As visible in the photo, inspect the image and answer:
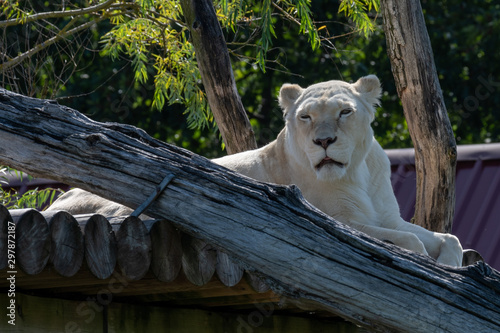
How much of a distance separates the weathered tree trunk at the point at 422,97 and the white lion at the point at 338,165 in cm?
32

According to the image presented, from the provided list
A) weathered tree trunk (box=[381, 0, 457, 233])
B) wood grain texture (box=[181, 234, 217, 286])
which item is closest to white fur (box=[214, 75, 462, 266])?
weathered tree trunk (box=[381, 0, 457, 233])

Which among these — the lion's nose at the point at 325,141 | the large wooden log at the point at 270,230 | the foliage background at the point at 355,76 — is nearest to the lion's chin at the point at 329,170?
the lion's nose at the point at 325,141

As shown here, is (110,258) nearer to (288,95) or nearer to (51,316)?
(51,316)

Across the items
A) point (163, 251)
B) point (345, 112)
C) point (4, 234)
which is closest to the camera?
point (4, 234)

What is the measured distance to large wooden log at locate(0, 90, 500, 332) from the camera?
3.42m

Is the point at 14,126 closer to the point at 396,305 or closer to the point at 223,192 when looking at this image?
the point at 223,192

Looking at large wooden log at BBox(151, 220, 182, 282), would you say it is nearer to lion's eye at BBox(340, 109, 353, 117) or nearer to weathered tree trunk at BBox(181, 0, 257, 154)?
lion's eye at BBox(340, 109, 353, 117)

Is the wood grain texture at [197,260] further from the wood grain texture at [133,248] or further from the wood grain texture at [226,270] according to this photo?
the wood grain texture at [133,248]

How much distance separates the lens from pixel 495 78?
1955 centimetres

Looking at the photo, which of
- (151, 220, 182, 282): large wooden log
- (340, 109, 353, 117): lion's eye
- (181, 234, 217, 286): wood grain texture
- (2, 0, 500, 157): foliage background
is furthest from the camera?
(2, 0, 500, 157): foliage background

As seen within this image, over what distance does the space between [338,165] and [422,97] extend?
1052mm

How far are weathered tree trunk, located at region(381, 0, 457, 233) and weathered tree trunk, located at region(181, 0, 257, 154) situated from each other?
1372 mm

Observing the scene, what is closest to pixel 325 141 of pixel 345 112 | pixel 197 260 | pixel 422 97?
pixel 345 112

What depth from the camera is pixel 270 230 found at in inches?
137
